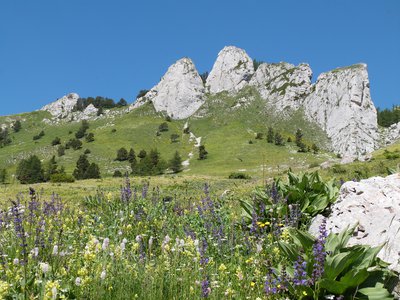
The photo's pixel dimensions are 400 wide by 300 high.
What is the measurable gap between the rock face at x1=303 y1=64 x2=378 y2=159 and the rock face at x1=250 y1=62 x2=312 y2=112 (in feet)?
17.8

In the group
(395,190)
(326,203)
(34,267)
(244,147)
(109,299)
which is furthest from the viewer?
(244,147)

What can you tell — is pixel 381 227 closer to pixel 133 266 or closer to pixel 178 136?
pixel 133 266

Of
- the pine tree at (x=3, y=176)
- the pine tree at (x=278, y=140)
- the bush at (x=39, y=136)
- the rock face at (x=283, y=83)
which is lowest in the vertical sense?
the pine tree at (x=3, y=176)

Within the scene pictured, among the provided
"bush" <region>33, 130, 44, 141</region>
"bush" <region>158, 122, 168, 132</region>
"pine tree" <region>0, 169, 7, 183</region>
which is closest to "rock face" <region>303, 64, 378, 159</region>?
"bush" <region>158, 122, 168, 132</region>

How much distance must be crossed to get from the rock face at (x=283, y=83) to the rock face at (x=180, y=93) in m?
28.0

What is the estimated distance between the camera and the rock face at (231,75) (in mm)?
189900

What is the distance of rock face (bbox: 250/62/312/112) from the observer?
167000mm

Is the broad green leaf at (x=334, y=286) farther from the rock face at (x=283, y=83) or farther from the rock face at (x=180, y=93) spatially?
the rock face at (x=180, y=93)

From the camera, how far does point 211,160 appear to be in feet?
394

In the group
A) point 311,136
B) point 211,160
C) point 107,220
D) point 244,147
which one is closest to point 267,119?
point 311,136

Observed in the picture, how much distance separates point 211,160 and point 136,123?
5970 centimetres

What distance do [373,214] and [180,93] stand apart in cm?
18317

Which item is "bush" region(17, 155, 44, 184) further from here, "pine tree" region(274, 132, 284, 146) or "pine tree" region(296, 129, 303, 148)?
"pine tree" region(296, 129, 303, 148)

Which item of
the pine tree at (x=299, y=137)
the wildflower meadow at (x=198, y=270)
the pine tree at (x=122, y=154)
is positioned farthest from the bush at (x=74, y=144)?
the wildflower meadow at (x=198, y=270)
